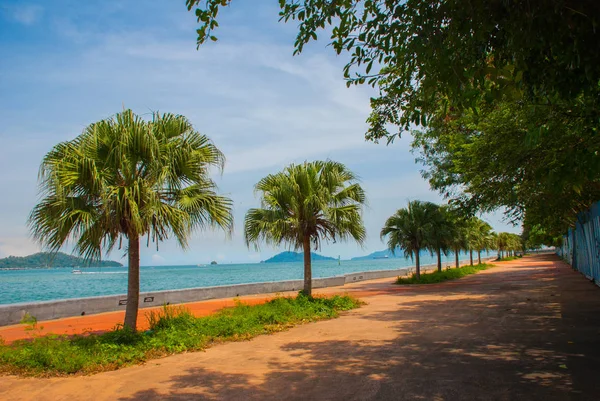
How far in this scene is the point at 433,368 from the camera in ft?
20.3

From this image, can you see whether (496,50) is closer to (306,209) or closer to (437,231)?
(306,209)

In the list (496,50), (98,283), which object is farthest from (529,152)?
(98,283)

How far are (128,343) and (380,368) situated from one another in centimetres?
441

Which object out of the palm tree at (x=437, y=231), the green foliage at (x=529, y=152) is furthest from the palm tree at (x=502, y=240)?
the green foliage at (x=529, y=152)

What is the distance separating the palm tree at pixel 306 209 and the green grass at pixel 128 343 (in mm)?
2874

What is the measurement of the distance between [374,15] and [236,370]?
5.07 m

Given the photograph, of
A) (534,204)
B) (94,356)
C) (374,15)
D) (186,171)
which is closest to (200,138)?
(186,171)

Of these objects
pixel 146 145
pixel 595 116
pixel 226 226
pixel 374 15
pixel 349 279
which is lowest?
pixel 349 279

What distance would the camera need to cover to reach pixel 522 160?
781 cm

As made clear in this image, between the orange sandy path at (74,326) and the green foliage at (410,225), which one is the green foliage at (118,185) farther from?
the green foliage at (410,225)

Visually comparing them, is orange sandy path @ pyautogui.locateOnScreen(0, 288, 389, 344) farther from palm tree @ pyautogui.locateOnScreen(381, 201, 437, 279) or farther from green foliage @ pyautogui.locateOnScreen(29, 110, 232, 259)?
palm tree @ pyautogui.locateOnScreen(381, 201, 437, 279)

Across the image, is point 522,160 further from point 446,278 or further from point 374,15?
point 446,278

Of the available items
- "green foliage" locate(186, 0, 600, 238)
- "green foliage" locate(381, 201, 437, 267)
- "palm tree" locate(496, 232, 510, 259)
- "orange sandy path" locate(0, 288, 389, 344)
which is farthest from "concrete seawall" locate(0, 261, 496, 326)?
"palm tree" locate(496, 232, 510, 259)

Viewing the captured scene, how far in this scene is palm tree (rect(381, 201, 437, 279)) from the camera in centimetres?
2688
